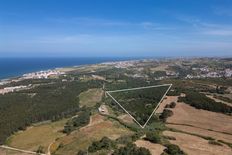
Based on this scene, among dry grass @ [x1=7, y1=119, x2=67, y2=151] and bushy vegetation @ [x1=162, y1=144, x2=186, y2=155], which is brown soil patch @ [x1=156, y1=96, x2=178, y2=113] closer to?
dry grass @ [x1=7, y1=119, x2=67, y2=151]

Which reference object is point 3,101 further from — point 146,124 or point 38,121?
point 146,124

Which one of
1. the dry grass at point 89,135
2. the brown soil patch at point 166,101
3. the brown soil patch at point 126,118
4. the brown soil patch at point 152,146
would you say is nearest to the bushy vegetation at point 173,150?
the brown soil patch at point 152,146

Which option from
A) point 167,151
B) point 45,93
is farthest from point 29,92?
point 167,151

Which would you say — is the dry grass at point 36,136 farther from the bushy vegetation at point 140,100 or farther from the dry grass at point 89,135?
the bushy vegetation at point 140,100

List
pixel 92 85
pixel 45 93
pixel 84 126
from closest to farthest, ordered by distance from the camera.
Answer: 1. pixel 84 126
2. pixel 45 93
3. pixel 92 85

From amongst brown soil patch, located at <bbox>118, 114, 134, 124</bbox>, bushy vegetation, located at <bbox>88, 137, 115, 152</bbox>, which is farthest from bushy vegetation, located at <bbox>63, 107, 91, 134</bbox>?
bushy vegetation, located at <bbox>88, 137, 115, 152</bbox>


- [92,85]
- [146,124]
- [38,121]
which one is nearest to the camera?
[146,124]
